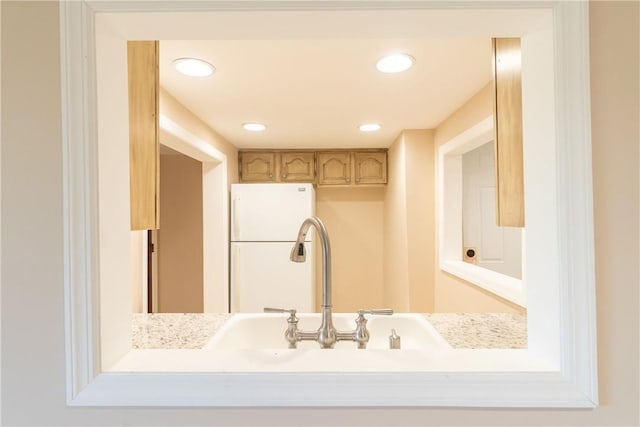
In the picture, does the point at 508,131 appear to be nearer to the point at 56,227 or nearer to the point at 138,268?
the point at 56,227

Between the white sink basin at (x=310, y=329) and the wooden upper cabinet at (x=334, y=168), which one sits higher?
the wooden upper cabinet at (x=334, y=168)

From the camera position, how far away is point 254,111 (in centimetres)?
204

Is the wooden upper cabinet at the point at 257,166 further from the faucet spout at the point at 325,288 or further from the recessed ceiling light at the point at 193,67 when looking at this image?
the faucet spout at the point at 325,288

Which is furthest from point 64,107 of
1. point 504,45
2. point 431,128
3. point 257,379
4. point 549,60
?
point 431,128

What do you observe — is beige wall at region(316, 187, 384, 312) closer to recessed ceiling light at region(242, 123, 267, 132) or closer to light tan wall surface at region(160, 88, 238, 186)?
light tan wall surface at region(160, 88, 238, 186)

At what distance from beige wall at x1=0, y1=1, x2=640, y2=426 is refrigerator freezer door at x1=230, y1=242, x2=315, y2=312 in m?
1.98

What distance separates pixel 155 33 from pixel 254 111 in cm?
142

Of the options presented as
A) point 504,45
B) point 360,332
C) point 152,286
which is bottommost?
point 152,286

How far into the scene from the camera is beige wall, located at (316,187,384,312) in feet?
11.3

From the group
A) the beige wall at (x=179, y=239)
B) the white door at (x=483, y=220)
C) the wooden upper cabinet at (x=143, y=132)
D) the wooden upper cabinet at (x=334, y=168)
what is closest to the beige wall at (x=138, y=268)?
the wooden upper cabinet at (x=143, y=132)

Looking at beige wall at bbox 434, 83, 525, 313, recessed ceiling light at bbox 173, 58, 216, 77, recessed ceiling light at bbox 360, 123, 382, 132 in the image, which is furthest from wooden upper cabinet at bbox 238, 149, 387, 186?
recessed ceiling light at bbox 173, 58, 216, 77

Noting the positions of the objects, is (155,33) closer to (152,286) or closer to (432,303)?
(432,303)

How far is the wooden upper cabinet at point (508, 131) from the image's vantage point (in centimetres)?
83

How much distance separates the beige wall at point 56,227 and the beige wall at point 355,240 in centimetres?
285
